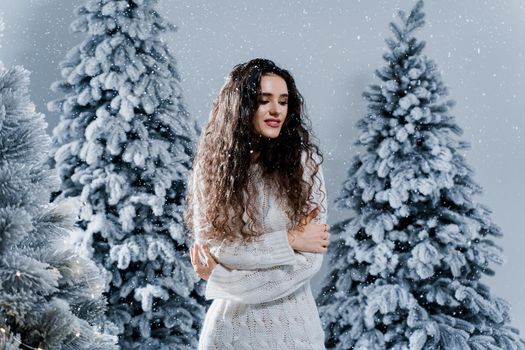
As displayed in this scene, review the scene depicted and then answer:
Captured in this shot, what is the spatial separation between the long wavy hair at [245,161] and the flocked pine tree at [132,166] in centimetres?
182

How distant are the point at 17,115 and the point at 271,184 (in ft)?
2.23

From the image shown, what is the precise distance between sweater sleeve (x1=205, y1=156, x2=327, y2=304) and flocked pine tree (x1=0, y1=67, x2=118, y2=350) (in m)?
0.34

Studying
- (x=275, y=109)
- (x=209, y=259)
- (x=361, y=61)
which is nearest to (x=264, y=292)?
(x=209, y=259)

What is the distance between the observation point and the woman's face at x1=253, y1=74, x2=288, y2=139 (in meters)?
2.11

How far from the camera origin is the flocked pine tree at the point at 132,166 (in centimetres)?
→ 396

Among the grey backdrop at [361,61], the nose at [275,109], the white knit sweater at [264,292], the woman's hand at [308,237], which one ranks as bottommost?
the white knit sweater at [264,292]

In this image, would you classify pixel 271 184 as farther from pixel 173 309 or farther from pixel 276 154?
pixel 173 309

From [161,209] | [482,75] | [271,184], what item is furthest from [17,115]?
[482,75]

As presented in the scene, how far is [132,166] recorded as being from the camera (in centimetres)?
401

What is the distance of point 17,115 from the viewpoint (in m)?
2.00

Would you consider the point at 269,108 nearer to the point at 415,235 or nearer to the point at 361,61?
the point at 415,235

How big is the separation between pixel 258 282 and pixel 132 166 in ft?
7.05

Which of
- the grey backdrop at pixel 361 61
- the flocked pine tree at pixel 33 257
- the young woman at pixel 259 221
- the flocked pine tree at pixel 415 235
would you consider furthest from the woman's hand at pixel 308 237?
the grey backdrop at pixel 361 61

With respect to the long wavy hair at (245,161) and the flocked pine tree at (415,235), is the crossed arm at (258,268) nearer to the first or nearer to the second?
the long wavy hair at (245,161)
